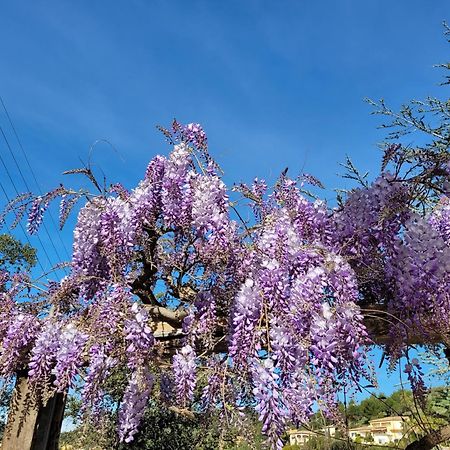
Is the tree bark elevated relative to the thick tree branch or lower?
lower

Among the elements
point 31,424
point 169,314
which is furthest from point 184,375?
point 31,424

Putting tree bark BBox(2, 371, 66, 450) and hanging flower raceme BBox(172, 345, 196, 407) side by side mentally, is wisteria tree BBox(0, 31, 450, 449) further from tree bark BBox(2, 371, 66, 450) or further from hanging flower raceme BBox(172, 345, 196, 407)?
tree bark BBox(2, 371, 66, 450)

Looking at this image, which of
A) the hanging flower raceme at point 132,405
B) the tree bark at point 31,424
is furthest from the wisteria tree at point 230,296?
the tree bark at point 31,424

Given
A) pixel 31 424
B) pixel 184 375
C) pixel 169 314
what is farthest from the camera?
pixel 31 424

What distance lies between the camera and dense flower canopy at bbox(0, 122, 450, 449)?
2299 mm

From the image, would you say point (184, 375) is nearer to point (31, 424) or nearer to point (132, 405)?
point (132, 405)

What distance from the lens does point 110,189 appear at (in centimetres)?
296

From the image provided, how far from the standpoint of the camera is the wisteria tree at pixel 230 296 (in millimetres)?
2305

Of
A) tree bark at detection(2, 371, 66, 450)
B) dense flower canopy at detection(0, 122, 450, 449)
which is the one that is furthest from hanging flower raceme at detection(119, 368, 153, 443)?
tree bark at detection(2, 371, 66, 450)

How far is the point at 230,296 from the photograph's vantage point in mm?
2643

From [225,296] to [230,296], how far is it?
0.04 m

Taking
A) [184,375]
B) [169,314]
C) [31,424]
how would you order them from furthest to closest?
1. [31,424]
2. [169,314]
3. [184,375]

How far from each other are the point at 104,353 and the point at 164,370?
14.7 inches

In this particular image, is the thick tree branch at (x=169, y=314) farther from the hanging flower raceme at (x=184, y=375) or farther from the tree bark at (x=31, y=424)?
the tree bark at (x=31, y=424)
